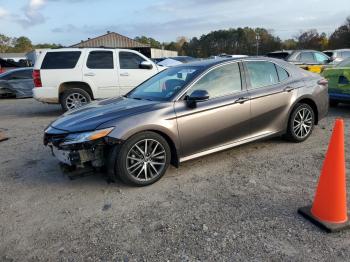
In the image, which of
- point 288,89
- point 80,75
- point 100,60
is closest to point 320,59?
point 100,60

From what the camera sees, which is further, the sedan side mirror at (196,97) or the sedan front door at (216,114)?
the sedan front door at (216,114)

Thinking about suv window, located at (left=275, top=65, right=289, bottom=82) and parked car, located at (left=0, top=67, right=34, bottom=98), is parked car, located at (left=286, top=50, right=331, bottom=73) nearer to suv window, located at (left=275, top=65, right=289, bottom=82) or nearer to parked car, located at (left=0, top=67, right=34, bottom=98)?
suv window, located at (left=275, top=65, right=289, bottom=82)

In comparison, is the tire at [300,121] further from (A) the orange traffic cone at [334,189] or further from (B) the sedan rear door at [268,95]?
(A) the orange traffic cone at [334,189]

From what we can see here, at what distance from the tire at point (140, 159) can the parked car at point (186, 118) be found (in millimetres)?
12

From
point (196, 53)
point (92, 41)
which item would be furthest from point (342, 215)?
point (196, 53)

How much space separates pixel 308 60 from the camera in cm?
1354

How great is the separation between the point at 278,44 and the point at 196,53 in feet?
85.8

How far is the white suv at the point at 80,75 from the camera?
365 inches

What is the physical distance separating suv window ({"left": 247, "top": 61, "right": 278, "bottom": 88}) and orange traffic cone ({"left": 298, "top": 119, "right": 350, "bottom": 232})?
2085mm

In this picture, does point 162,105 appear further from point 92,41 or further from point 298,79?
point 92,41

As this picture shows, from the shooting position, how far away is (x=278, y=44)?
69938mm

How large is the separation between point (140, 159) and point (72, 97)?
5.96 m

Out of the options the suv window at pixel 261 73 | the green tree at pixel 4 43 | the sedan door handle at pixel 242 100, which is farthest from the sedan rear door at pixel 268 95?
the green tree at pixel 4 43

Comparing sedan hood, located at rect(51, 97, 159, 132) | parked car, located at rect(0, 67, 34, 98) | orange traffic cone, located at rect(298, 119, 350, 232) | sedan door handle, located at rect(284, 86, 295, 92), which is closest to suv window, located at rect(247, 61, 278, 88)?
sedan door handle, located at rect(284, 86, 295, 92)
